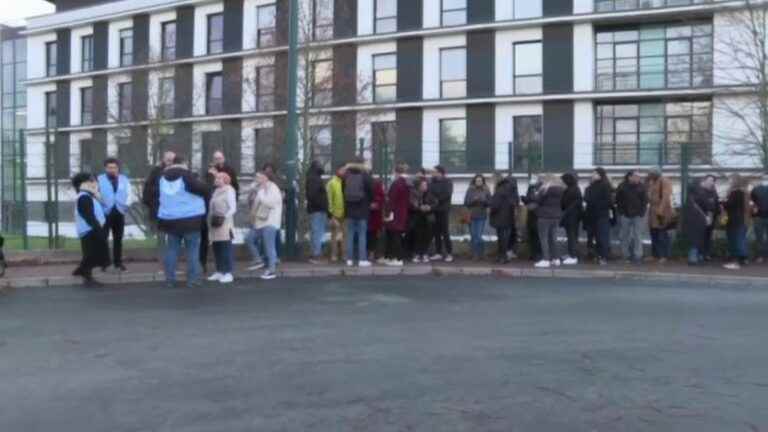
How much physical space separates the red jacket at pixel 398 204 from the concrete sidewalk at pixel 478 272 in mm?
742

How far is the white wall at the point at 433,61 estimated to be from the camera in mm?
40844

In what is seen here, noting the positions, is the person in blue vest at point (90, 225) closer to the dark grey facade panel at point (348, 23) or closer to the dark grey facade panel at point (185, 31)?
the dark grey facade panel at point (348, 23)

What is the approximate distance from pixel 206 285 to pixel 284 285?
1119 mm

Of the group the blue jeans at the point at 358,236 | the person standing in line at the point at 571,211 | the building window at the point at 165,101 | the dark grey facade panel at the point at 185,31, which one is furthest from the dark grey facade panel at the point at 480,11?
the blue jeans at the point at 358,236

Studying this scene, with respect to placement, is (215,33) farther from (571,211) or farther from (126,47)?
(571,211)

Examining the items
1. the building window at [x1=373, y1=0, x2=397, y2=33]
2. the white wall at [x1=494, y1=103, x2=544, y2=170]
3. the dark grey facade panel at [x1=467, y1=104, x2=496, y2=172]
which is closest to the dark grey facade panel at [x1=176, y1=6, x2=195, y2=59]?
the building window at [x1=373, y1=0, x2=397, y2=33]

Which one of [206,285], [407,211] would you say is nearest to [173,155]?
[206,285]

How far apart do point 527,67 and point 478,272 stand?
1037 inches

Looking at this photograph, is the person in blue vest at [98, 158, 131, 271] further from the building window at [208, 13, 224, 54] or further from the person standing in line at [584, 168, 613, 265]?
the building window at [208, 13, 224, 54]

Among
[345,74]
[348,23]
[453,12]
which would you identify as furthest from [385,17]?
[345,74]

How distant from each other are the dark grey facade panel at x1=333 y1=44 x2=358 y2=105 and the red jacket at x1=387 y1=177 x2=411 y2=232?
1512 centimetres

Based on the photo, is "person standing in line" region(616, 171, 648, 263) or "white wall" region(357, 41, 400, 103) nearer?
"person standing in line" region(616, 171, 648, 263)

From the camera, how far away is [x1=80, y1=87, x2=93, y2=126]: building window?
53.5m

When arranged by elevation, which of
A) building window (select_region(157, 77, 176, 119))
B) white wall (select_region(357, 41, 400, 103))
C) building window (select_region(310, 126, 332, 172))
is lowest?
building window (select_region(310, 126, 332, 172))
